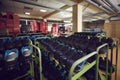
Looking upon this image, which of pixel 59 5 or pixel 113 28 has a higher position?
pixel 59 5

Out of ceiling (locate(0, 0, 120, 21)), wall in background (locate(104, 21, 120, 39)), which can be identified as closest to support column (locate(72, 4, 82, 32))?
ceiling (locate(0, 0, 120, 21))

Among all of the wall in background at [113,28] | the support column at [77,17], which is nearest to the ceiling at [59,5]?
the support column at [77,17]

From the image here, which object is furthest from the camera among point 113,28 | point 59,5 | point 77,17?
point 113,28

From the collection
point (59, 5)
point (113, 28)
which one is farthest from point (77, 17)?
point (113, 28)

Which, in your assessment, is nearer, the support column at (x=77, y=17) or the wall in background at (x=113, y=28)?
the support column at (x=77, y=17)

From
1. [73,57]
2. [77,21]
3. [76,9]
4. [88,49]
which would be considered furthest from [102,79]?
[76,9]

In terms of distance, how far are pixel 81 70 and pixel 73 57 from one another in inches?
12.6

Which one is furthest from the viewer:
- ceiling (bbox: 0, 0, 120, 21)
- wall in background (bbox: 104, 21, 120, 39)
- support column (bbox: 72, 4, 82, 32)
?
wall in background (bbox: 104, 21, 120, 39)

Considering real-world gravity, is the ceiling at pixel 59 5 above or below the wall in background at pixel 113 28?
above

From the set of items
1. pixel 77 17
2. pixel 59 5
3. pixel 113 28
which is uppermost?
pixel 59 5

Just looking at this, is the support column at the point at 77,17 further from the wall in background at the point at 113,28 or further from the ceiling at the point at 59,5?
the wall in background at the point at 113,28

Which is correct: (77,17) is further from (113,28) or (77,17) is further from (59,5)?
(113,28)

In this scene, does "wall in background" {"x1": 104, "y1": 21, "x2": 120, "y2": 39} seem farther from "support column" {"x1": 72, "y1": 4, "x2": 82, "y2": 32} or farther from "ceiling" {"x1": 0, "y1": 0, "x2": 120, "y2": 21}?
"support column" {"x1": 72, "y1": 4, "x2": 82, "y2": 32}

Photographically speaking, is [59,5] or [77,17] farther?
[59,5]
